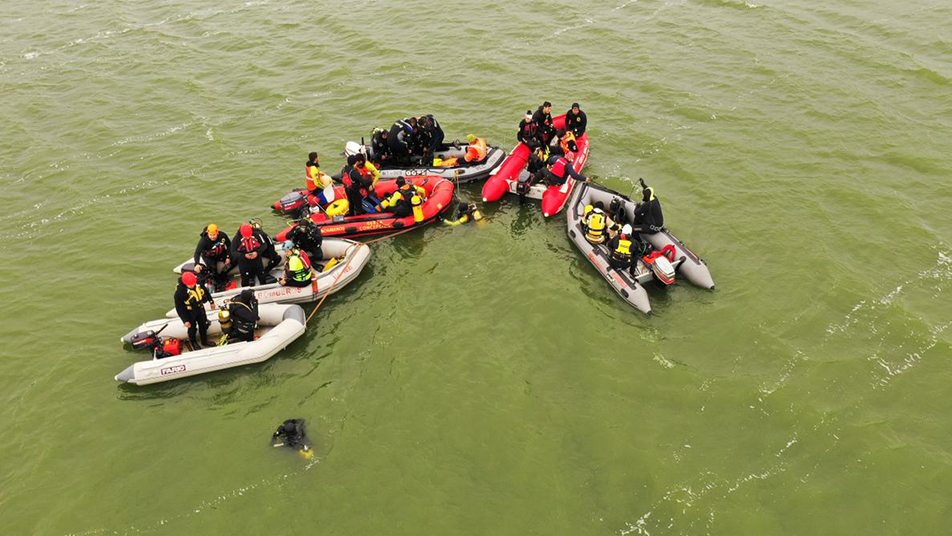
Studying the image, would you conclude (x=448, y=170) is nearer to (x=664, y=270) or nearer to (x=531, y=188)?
(x=531, y=188)

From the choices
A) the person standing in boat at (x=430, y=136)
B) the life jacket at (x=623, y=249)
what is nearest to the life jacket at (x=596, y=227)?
the life jacket at (x=623, y=249)

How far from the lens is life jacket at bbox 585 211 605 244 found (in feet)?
43.5

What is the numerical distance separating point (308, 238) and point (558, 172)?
21.2 ft

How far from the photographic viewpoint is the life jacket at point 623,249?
1239 cm

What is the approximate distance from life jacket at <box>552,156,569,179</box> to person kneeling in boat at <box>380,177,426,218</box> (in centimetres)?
353

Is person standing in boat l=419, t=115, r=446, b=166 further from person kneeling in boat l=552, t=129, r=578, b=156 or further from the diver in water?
the diver in water

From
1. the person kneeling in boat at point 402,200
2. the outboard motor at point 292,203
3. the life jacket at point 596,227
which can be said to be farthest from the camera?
the outboard motor at point 292,203

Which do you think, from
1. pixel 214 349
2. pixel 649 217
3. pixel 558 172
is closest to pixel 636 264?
pixel 649 217

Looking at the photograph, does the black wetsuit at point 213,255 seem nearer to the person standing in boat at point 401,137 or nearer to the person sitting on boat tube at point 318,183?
the person sitting on boat tube at point 318,183

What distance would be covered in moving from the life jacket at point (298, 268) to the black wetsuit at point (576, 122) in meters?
8.38

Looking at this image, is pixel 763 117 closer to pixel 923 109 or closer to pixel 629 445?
pixel 923 109

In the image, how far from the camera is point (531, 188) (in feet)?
51.2

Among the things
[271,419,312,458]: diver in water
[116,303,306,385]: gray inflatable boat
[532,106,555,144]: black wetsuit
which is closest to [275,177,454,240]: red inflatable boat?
[116,303,306,385]: gray inflatable boat

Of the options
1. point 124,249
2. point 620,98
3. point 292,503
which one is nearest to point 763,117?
point 620,98
